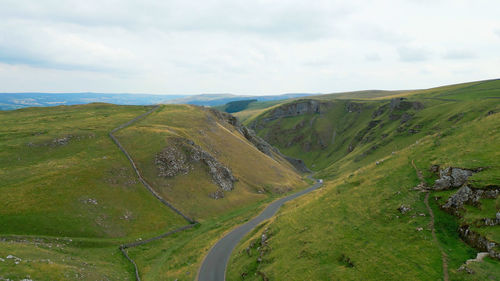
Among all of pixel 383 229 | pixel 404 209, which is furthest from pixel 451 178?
pixel 383 229

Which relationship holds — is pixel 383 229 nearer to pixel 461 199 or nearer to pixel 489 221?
pixel 461 199

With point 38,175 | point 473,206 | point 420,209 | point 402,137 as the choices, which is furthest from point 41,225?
point 402,137

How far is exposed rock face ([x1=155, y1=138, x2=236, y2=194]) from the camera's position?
76000 millimetres

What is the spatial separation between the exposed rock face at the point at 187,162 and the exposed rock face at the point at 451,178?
56.9 metres

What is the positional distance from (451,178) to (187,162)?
6530 centimetres

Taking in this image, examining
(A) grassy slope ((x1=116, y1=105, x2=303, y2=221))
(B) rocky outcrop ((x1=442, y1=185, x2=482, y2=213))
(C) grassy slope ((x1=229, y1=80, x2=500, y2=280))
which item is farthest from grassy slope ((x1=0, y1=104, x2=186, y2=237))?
(B) rocky outcrop ((x1=442, y1=185, x2=482, y2=213))

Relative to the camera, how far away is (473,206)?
95.8ft

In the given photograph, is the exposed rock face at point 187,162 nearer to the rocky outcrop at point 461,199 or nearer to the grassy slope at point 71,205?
the grassy slope at point 71,205

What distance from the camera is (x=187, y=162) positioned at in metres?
80.9

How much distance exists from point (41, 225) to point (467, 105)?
168 metres

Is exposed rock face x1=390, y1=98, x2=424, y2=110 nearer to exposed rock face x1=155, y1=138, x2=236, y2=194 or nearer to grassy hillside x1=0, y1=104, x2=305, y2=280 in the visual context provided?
grassy hillside x1=0, y1=104, x2=305, y2=280

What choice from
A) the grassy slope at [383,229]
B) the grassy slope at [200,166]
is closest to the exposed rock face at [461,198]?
the grassy slope at [383,229]

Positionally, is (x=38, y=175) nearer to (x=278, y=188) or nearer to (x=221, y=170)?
(x=221, y=170)

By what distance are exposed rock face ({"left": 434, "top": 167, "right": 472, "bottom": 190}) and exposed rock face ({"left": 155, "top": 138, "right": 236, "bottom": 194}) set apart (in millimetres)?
56903
